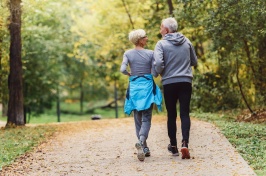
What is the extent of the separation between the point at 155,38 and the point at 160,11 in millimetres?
1032

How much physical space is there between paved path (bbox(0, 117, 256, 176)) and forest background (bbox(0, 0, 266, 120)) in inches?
97.2

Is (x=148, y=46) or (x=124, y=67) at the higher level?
(x=124, y=67)

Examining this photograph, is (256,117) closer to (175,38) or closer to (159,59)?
(175,38)

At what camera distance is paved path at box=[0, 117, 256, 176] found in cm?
687

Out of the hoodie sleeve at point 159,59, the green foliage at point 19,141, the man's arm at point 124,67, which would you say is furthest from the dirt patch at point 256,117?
the hoodie sleeve at point 159,59

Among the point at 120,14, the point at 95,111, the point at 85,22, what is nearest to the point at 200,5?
the point at 120,14

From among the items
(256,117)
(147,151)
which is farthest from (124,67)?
(256,117)

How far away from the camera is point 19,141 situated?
1064cm

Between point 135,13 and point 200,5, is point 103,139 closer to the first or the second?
point 200,5

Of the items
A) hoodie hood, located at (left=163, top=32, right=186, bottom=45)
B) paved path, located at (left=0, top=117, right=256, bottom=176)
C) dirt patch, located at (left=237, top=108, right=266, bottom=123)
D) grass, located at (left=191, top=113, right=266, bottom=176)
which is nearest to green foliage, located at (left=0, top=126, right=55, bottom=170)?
paved path, located at (left=0, top=117, right=256, bottom=176)

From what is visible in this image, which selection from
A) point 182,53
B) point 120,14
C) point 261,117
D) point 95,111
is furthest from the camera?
point 95,111

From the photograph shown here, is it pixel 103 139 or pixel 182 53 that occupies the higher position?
pixel 182 53

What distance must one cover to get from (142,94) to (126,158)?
1.01 m

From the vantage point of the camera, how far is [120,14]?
66.6 feet
